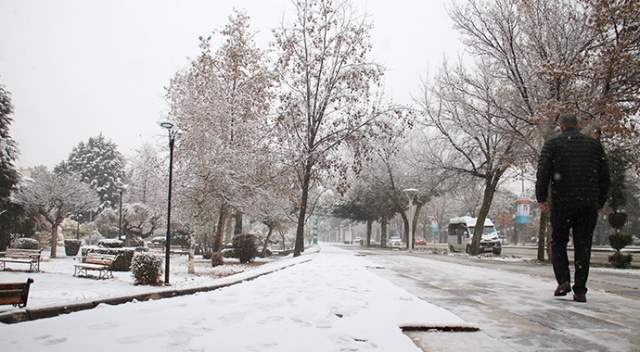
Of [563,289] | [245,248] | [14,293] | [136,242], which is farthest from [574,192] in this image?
[136,242]

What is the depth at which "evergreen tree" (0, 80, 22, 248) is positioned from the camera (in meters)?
28.1

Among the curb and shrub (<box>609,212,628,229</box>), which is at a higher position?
shrub (<box>609,212,628,229</box>)

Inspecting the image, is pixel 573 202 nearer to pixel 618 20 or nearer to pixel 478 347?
pixel 478 347

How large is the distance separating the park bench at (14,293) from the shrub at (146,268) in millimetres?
8491

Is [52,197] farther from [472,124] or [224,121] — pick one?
[472,124]

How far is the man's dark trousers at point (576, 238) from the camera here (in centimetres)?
435

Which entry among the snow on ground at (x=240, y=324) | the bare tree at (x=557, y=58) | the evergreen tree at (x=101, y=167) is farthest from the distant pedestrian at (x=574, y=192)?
the evergreen tree at (x=101, y=167)

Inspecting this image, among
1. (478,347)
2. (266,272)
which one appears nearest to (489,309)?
(478,347)

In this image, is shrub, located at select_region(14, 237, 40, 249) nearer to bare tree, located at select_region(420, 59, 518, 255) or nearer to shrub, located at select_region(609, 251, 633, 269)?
bare tree, located at select_region(420, 59, 518, 255)

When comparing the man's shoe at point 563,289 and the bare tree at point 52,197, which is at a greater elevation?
the bare tree at point 52,197

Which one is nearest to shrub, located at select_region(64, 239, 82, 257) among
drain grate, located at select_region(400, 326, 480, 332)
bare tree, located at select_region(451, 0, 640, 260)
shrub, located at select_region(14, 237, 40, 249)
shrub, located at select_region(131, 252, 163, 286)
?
shrub, located at select_region(14, 237, 40, 249)

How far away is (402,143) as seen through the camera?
3838cm

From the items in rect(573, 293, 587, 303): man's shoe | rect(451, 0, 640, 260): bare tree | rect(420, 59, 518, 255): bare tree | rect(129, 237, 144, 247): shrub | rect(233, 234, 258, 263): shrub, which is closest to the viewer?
rect(573, 293, 587, 303): man's shoe

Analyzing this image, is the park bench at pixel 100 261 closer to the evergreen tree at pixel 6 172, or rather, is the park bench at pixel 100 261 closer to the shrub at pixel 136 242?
the evergreen tree at pixel 6 172
